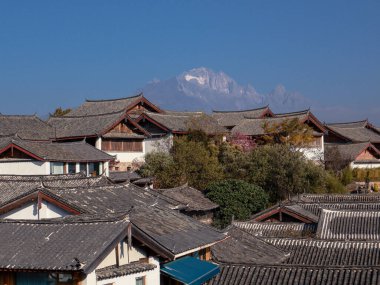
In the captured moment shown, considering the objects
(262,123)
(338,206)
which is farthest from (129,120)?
(338,206)

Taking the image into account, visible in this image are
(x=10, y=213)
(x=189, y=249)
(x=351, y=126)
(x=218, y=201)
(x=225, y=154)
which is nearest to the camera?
(x=189, y=249)

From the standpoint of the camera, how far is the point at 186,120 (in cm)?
4888

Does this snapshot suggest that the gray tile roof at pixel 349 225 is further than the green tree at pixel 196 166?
No

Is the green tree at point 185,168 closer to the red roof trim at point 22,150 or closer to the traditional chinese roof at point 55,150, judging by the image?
the traditional chinese roof at point 55,150

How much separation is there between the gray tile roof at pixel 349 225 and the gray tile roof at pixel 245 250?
3.84 metres

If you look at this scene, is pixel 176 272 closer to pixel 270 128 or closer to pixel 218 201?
pixel 218 201

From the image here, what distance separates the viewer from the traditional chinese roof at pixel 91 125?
4475 centimetres

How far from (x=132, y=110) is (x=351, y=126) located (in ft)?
71.6

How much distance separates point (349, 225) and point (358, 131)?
33.6 meters

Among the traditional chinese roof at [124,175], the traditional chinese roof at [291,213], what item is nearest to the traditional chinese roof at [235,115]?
the traditional chinese roof at [124,175]

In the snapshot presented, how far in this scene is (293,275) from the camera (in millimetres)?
17781

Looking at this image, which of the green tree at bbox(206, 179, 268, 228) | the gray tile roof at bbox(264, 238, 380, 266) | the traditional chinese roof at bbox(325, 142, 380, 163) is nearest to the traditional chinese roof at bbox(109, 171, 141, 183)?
the green tree at bbox(206, 179, 268, 228)

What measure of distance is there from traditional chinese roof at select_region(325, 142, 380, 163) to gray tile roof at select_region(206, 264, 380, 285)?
3342cm

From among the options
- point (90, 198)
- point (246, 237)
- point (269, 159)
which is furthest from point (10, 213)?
point (269, 159)
